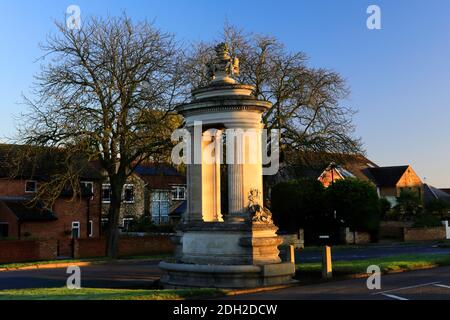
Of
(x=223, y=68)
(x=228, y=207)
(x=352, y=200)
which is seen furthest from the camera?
(x=352, y=200)

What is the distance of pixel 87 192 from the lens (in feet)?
139

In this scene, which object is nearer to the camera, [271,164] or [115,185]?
[115,185]

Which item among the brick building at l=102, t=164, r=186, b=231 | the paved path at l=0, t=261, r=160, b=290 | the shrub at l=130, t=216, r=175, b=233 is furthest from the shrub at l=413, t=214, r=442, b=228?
the paved path at l=0, t=261, r=160, b=290

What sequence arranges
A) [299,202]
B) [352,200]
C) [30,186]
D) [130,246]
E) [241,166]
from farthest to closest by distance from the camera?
1. [352,200]
2. [299,202]
3. [30,186]
4. [130,246]
5. [241,166]

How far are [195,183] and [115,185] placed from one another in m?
13.9

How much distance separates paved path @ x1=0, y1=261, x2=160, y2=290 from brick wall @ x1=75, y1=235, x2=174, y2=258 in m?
9.17

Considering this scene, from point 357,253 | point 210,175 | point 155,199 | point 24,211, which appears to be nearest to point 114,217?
point 24,211

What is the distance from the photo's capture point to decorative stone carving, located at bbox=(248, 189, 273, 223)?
17.7m

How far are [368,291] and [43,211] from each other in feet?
97.9

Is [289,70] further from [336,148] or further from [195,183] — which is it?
[195,183]

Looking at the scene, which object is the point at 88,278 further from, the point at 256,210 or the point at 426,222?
the point at 426,222

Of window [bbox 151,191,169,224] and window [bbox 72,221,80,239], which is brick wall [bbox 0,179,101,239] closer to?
window [bbox 72,221,80,239]

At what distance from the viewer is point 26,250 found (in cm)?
3216

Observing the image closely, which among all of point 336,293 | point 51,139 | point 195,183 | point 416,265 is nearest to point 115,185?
point 51,139
